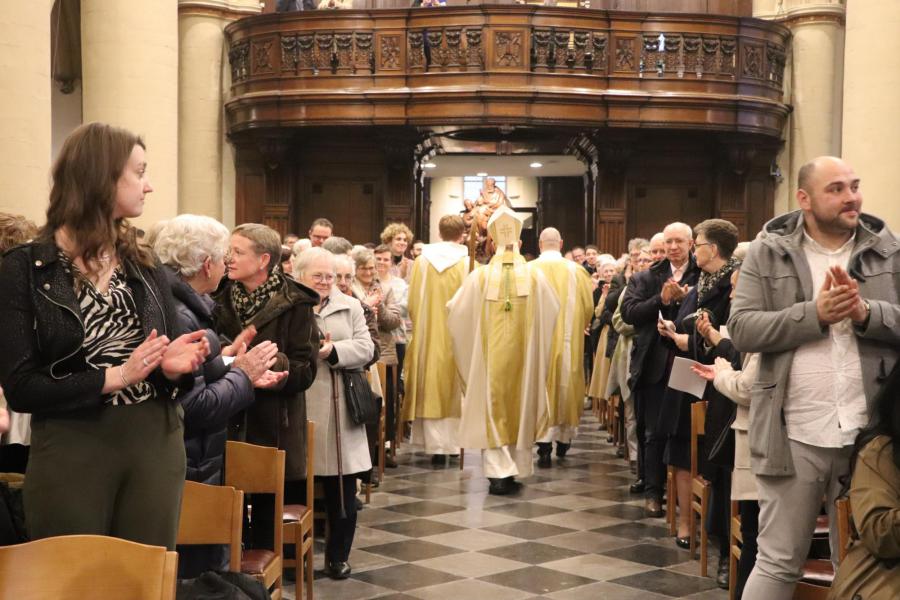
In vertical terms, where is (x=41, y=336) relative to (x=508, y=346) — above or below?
above

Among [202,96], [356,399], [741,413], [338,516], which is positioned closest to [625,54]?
[202,96]

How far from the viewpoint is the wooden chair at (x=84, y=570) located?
2801 millimetres

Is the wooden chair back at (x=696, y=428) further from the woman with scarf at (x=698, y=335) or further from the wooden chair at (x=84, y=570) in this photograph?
the wooden chair at (x=84, y=570)

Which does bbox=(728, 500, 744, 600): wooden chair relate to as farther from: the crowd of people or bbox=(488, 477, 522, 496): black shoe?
bbox=(488, 477, 522, 496): black shoe

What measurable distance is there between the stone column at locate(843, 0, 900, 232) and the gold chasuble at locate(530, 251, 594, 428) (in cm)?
263

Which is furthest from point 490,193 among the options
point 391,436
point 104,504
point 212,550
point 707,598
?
point 104,504

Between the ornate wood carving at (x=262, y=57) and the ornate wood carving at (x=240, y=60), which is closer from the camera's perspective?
the ornate wood carving at (x=262, y=57)

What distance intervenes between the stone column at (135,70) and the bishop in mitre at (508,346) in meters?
4.22

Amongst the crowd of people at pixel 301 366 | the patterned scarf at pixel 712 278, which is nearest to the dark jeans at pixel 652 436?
the crowd of people at pixel 301 366

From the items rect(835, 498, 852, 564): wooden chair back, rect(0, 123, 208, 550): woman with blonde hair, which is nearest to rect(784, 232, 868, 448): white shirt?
rect(835, 498, 852, 564): wooden chair back

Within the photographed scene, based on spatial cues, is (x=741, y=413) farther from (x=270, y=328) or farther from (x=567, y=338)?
(x=567, y=338)

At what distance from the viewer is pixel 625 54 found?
15.3 m

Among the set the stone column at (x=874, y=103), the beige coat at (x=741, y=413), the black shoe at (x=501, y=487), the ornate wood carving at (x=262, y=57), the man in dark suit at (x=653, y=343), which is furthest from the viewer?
the ornate wood carving at (x=262, y=57)

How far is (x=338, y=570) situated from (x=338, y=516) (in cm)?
35
